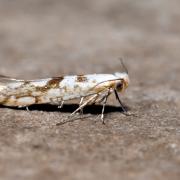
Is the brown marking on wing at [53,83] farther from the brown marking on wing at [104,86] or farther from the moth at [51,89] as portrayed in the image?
the brown marking on wing at [104,86]

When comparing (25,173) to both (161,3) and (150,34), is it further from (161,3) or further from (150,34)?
(161,3)

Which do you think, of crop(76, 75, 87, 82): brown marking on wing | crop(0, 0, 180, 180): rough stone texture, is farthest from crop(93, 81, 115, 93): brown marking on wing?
crop(0, 0, 180, 180): rough stone texture

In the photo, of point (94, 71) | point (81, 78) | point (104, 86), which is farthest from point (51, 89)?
point (94, 71)

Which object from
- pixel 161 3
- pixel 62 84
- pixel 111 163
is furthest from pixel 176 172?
→ pixel 161 3

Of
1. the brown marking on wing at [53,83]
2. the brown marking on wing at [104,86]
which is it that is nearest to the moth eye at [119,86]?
→ the brown marking on wing at [104,86]

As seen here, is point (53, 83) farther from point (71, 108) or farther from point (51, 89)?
point (71, 108)

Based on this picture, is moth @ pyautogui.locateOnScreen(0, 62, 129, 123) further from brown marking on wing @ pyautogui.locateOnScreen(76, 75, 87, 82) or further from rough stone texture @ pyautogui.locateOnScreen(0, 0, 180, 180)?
rough stone texture @ pyautogui.locateOnScreen(0, 0, 180, 180)

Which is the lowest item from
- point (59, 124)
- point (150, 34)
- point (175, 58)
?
point (59, 124)

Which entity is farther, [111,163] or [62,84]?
[62,84]

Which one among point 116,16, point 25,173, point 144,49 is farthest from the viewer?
point 116,16
